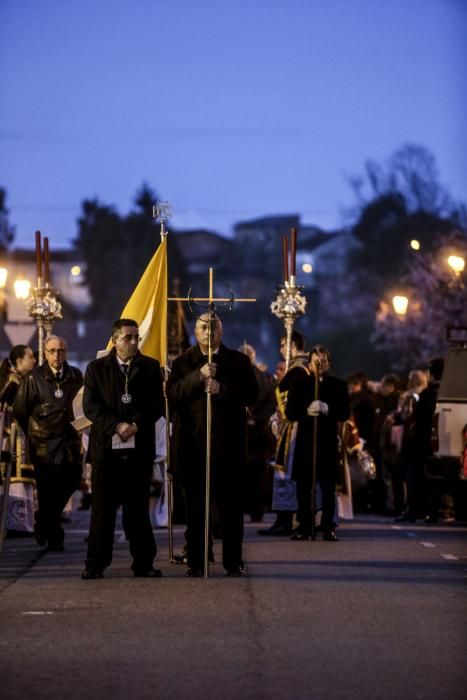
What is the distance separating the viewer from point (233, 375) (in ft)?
46.7

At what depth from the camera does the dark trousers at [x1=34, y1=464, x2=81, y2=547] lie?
57.1 ft

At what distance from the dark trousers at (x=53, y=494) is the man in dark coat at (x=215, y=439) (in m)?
3.31

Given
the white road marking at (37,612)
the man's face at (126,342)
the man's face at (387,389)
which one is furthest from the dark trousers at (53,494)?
the man's face at (387,389)

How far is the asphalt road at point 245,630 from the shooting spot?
8.80 meters

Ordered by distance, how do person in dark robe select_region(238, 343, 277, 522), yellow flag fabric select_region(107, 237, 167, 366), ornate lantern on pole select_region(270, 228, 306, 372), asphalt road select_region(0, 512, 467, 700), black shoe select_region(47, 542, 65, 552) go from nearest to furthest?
asphalt road select_region(0, 512, 467, 700)
yellow flag fabric select_region(107, 237, 167, 366)
black shoe select_region(47, 542, 65, 552)
ornate lantern on pole select_region(270, 228, 306, 372)
person in dark robe select_region(238, 343, 277, 522)

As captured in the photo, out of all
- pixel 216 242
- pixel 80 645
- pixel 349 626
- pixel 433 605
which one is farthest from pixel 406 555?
pixel 216 242

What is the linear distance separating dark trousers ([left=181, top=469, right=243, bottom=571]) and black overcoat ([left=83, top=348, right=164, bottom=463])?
0.45 m

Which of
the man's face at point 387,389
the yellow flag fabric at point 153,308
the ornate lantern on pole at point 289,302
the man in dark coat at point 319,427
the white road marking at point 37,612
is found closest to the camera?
the white road marking at point 37,612

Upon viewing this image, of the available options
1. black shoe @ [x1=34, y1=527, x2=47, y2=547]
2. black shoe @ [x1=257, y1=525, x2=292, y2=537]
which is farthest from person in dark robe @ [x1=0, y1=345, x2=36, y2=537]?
black shoe @ [x1=257, y1=525, x2=292, y2=537]

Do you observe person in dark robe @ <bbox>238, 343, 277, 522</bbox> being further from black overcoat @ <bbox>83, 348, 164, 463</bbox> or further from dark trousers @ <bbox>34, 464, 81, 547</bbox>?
black overcoat @ <bbox>83, 348, 164, 463</bbox>

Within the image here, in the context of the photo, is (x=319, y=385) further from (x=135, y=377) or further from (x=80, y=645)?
(x=80, y=645)

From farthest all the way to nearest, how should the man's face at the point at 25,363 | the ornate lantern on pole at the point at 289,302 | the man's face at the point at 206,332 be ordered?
the ornate lantern on pole at the point at 289,302 < the man's face at the point at 25,363 < the man's face at the point at 206,332

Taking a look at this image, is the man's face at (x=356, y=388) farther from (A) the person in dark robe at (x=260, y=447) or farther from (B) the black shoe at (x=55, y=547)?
(B) the black shoe at (x=55, y=547)

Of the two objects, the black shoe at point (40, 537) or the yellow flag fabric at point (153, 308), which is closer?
the yellow flag fabric at point (153, 308)
